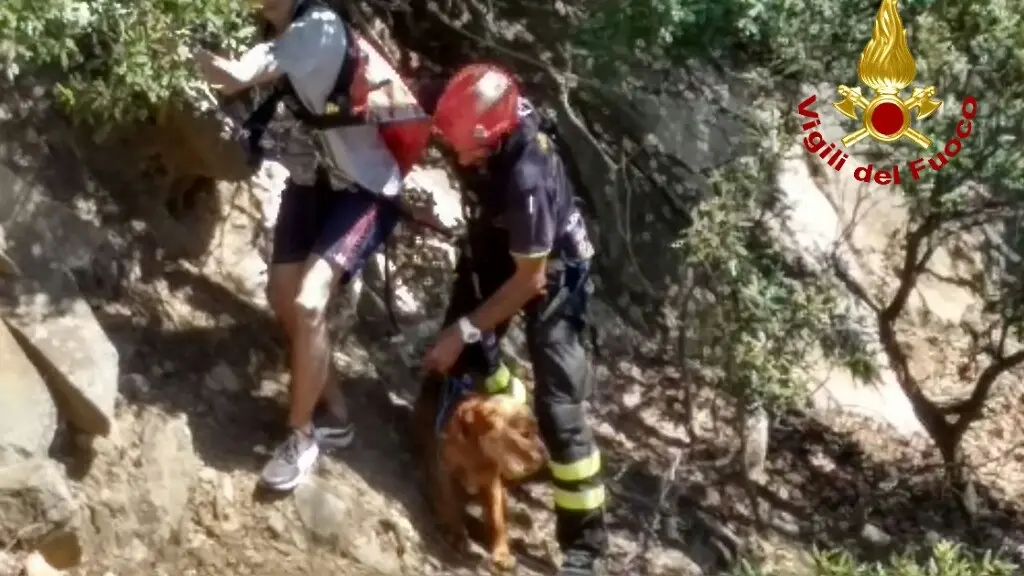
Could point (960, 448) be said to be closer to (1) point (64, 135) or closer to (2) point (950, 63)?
(2) point (950, 63)

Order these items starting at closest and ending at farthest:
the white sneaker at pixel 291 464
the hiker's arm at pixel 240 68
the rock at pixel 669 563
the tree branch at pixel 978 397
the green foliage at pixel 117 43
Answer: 1. the green foliage at pixel 117 43
2. the hiker's arm at pixel 240 68
3. the white sneaker at pixel 291 464
4. the rock at pixel 669 563
5. the tree branch at pixel 978 397

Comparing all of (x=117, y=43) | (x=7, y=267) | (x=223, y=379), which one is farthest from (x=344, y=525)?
(x=117, y=43)

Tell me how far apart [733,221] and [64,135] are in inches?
106

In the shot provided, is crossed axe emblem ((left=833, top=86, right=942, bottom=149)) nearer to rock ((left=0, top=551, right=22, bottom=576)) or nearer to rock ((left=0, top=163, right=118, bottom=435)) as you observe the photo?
rock ((left=0, top=163, right=118, bottom=435))

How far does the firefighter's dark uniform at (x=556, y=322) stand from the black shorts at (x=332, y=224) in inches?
15.5

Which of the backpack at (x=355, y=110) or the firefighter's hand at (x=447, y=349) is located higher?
the backpack at (x=355, y=110)

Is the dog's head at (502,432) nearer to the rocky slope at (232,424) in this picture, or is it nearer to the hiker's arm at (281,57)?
the rocky slope at (232,424)

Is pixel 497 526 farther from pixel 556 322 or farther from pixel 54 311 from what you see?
pixel 54 311

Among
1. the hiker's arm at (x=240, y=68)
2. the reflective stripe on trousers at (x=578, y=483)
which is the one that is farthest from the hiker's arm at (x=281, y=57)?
the reflective stripe on trousers at (x=578, y=483)

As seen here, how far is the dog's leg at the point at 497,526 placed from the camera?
17.2ft

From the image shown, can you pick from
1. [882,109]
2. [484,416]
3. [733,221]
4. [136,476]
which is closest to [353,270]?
[484,416]

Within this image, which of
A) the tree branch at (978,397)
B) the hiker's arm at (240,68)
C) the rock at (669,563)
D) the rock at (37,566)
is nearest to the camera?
the hiker's arm at (240,68)

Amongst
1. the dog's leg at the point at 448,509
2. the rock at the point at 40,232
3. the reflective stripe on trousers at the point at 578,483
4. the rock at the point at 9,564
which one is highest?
the reflective stripe on trousers at the point at 578,483

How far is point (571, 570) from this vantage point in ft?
17.1
